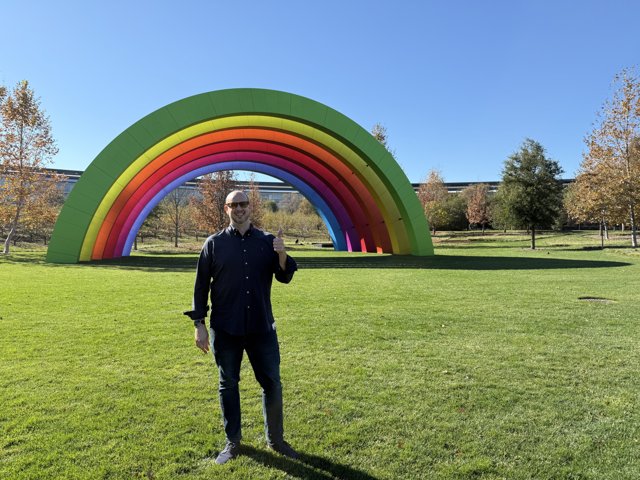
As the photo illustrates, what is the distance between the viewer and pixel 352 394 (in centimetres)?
455

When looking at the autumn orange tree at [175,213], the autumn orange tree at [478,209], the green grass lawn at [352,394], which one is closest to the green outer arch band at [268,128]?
the green grass lawn at [352,394]

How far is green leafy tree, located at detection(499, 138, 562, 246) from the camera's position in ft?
113

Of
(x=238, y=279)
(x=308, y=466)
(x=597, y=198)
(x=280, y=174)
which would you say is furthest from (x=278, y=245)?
(x=597, y=198)

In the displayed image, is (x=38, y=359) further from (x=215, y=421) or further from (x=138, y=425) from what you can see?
(x=215, y=421)

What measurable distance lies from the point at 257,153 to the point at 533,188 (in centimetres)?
2197

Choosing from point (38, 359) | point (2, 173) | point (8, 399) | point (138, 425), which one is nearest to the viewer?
point (138, 425)

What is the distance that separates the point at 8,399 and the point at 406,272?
13.3m

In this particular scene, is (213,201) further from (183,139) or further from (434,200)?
(434,200)

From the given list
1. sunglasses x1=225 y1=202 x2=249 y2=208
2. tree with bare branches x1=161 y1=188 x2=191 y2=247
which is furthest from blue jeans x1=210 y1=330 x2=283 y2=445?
tree with bare branches x1=161 y1=188 x2=191 y2=247

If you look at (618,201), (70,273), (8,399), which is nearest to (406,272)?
(70,273)

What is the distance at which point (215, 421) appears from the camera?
397cm

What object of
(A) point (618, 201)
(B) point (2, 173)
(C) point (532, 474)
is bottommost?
(C) point (532, 474)

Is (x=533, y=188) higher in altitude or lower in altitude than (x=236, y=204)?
higher

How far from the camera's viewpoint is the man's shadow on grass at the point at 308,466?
311cm
